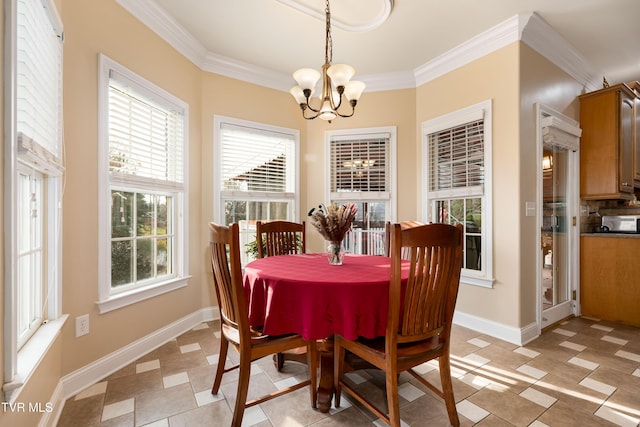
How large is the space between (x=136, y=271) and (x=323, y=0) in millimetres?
2643

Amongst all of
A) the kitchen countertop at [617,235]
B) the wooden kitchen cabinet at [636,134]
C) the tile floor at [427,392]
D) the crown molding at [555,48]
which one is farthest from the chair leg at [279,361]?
the wooden kitchen cabinet at [636,134]

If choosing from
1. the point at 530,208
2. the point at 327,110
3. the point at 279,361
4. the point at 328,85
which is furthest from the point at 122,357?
the point at 530,208

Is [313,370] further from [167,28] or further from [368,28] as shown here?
[167,28]

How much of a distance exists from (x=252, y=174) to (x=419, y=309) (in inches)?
100

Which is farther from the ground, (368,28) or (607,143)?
(368,28)

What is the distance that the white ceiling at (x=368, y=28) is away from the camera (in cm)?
244

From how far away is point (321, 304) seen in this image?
1.52 meters

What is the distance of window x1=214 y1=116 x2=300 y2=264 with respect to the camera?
327 cm

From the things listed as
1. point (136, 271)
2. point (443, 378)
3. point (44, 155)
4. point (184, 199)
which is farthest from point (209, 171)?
point (443, 378)

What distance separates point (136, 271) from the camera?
2455 mm

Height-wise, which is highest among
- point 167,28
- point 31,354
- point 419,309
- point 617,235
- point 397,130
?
point 167,28

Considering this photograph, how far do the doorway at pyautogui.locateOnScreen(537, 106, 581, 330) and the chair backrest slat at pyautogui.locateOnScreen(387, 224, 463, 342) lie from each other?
6.39ft

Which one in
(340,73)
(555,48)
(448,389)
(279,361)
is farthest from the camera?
(555,48)

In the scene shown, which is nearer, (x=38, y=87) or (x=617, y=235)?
(x=38, y=87)
